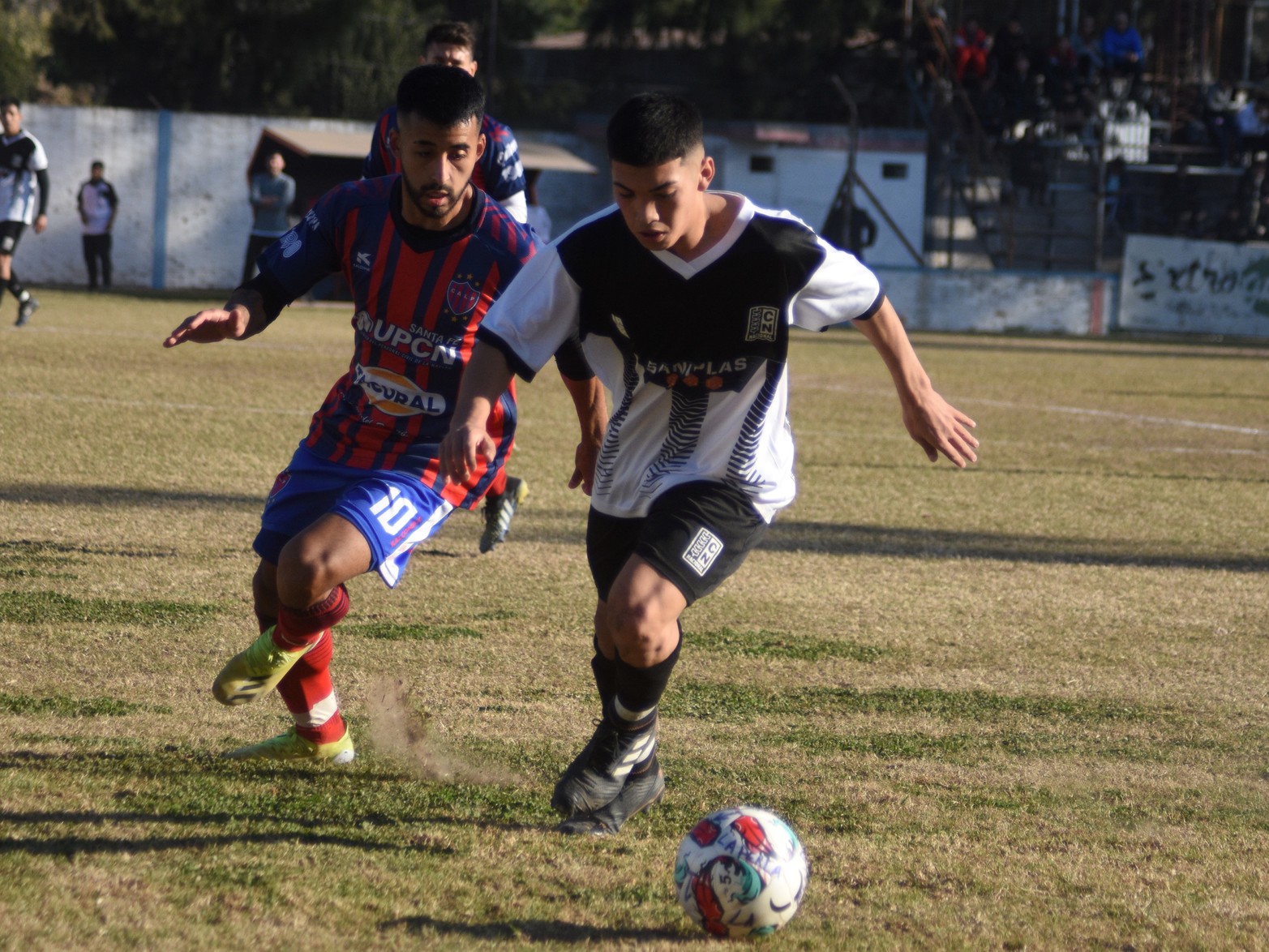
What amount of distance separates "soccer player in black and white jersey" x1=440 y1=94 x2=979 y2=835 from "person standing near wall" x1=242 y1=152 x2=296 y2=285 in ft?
57.9

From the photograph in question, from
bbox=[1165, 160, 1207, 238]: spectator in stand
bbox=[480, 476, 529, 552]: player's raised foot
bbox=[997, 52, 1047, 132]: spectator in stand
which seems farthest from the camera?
bbox=[997, 52, 1047, 132]: spectator in stand

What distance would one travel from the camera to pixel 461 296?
3.91 m

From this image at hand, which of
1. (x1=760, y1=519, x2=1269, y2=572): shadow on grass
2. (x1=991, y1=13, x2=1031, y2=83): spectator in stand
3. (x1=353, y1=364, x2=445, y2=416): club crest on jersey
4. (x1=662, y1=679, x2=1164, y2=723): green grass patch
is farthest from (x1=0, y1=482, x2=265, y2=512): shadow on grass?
(x1=991, y1=13, x2=1031, y2=83): spectator in stand

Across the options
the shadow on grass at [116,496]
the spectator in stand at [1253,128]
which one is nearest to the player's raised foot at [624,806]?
the shadow on grass at [116,496]

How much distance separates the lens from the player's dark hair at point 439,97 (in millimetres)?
3707

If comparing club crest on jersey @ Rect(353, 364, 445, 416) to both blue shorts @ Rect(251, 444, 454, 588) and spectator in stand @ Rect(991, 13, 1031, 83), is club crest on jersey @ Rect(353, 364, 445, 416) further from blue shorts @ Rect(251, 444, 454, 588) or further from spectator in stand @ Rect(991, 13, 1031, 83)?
spectator in stand @ Rect(991, 13, 1031, 83)

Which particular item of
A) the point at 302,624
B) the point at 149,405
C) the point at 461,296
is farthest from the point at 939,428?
the point at 149,405

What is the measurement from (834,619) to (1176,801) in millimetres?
1988

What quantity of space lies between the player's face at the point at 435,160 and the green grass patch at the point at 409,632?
167 centimetres

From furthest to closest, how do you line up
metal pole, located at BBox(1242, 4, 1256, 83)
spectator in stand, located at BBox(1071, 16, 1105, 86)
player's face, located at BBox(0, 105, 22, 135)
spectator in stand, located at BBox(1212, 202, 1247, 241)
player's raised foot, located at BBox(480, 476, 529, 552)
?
metal pole, located at BBox(1242, 4, 1256, 83)
spectator in stand, located at BBox(1071, 16, 1105, 86)
spectator in stand, located at BBox(1212, 202, 1247, 241)
player's face, located at BBox(0, 105, 22, 135)
player's raised foot, located at BBox(480, 476, 529, 552)

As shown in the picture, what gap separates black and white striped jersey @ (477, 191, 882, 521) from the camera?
3.37m

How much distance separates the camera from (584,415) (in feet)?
12.5

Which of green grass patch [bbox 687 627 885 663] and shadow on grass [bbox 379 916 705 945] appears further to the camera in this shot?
green grass patch [bbox 687 627 885 663]

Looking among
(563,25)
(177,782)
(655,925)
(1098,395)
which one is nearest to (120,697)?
(177,782)
